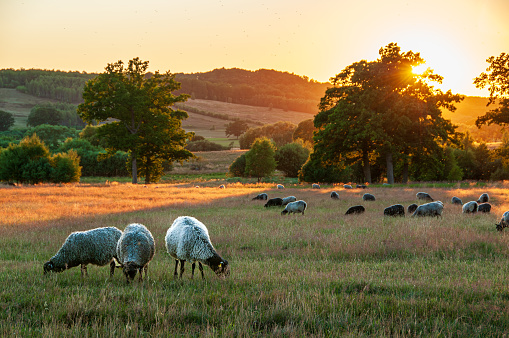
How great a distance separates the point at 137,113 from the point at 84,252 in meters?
42.1

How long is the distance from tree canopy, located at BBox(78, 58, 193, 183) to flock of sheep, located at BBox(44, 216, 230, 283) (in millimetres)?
39590

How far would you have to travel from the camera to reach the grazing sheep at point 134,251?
761 centimetres

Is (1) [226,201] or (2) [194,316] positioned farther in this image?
(1) [226,201]

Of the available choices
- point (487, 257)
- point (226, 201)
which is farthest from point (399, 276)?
point (226, 201)

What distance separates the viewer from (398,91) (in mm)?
43562

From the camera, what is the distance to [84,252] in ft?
27.3

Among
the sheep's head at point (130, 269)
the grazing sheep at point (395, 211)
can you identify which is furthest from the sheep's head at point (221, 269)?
the grazing sheep at point (395, 211)

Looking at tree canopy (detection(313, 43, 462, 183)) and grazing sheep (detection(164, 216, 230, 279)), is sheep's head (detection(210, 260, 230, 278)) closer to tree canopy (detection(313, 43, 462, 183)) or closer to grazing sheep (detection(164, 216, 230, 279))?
grazing sheep (detection(164, 216, 230, 279))

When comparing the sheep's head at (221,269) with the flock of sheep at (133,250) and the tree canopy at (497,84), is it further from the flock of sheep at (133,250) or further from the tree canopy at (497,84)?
the tree canopy at (497,84)

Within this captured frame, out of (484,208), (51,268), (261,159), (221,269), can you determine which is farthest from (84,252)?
(261,159)

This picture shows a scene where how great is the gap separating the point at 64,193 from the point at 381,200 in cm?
2469

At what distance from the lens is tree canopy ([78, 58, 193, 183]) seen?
45906 mm

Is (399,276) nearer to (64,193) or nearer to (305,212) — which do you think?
(305,212)

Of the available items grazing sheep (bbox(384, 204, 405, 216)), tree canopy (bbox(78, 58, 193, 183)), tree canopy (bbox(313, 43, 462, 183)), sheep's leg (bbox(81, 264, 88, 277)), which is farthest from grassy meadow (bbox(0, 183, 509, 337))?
tree canopy (bbox(78, 58, 193, 183))
